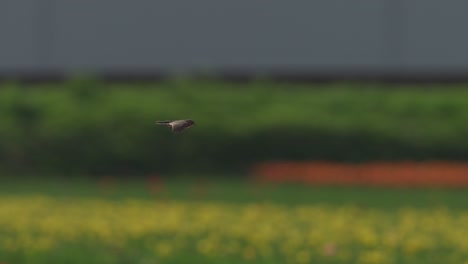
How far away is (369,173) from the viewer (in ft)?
46.1

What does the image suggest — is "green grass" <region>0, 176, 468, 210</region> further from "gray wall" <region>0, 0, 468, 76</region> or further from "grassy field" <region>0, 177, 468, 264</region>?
"gray wall" <region>0, 0, 468, 76</region>

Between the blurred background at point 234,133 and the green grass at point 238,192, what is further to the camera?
the green grass at point 238,192

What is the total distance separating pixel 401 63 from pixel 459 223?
41.3 ft

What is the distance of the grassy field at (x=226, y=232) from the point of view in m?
6.68

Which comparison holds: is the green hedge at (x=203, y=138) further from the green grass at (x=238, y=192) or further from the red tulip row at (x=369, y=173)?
the green grass at (x=238, y=192)

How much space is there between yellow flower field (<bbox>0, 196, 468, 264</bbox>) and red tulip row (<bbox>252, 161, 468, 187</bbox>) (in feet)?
12.4

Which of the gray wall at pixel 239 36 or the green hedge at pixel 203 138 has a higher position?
the green hedge at pixel 203 138

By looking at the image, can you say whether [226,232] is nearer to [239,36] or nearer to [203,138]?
[203,138]

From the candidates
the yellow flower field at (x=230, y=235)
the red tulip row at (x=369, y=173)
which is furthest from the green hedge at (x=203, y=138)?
the yellow flower field at (x=230, y=235)

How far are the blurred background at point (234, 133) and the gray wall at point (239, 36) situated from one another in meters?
0.03

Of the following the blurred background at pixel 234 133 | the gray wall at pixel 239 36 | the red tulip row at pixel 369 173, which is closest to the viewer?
the blurred background at pixel 234 133

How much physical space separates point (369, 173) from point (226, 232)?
21.9 feet

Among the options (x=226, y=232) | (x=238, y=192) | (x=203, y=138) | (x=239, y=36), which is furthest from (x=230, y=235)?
(x=239, y=36)

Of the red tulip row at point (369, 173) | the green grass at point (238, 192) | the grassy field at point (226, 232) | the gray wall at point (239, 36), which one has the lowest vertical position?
the gray wall at point (239, 36)
